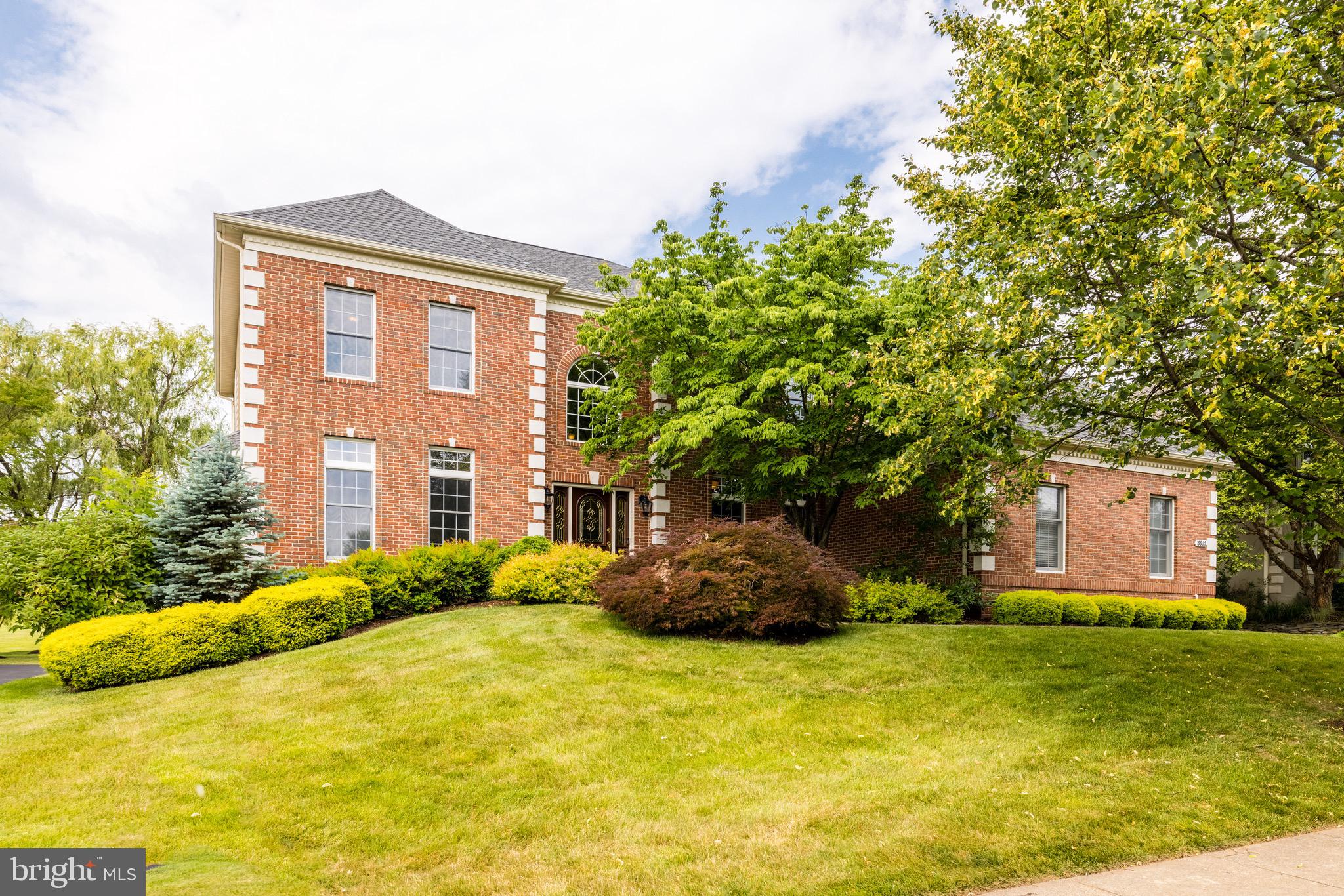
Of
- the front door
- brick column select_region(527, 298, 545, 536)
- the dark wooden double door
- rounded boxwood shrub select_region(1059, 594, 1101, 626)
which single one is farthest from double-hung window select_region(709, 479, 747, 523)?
rounded boxwood shrub select_region(1059, 594, 1101, 626)

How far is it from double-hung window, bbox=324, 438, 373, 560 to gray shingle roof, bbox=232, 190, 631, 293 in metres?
4.41

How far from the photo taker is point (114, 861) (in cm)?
572

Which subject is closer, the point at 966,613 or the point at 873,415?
the point at 873,415

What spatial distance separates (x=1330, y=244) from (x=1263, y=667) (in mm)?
7034

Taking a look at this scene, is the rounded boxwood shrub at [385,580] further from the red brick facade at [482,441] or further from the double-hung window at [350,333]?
the double-hung window at [350,333]

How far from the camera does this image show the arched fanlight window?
2086 cm

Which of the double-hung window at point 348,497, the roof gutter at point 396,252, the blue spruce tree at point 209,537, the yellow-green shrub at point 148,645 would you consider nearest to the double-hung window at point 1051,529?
the roof gutter at point 396,252

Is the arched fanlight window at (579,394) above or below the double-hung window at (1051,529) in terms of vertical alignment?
above

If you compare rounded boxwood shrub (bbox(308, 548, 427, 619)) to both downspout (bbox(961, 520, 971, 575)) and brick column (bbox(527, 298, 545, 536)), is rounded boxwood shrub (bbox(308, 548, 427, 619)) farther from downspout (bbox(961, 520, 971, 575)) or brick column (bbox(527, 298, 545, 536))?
downspout (bbox(961, 520, 971, 575))

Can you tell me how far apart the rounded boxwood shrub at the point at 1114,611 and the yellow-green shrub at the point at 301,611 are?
55.0ft

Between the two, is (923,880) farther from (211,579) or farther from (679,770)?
(211,579)

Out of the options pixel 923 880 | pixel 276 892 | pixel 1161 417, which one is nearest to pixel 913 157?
pixel 1161 417

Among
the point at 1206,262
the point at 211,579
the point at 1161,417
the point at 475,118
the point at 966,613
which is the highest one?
the point at 475,118

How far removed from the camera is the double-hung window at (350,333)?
58.5ft
